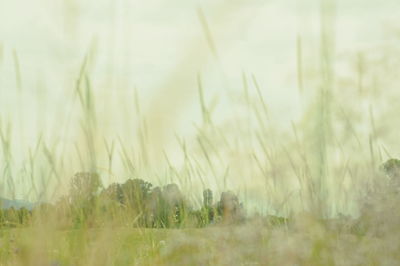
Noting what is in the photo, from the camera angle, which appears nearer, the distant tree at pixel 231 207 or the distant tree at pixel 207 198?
the distant tree at pixel 231 207

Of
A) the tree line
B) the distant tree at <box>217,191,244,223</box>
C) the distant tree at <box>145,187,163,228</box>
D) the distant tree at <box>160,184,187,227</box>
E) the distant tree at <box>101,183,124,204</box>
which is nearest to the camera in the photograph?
the tree line

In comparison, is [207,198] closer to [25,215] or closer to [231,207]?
[231,207]

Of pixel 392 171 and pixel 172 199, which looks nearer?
pixel 172 199

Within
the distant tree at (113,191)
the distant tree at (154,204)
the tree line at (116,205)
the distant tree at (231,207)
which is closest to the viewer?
the tree line at (116,205)

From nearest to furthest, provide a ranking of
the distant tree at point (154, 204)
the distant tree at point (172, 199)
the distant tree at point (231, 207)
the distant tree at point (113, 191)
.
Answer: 1. the distant tree at point (113, 191)
2. the distant tree at point (231, 207)
3. the distant tree at point (172, 199)
4. the distant tree at point (154, 204)

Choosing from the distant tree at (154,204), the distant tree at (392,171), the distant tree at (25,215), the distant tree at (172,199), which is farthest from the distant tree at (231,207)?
the distant tree at (25,215)

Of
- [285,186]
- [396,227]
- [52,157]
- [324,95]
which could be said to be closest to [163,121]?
[52,157]

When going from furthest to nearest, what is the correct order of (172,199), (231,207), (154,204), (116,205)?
1. (154,204)
2. (172,199)
3. (231,207)
4. (116,205)

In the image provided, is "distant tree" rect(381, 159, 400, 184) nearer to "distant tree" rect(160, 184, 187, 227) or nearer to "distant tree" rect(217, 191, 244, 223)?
"distant tree" rect(217, 191, 244, 223)

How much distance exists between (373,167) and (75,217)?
157cm

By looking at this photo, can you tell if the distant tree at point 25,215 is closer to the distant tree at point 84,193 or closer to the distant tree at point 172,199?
the distant tree at point 84,193

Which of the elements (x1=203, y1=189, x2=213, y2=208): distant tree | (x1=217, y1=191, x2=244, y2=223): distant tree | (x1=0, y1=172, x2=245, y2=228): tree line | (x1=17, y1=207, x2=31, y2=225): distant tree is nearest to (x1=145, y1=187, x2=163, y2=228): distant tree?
(x1=0, y1=172, x2=245, y2=228): tree line

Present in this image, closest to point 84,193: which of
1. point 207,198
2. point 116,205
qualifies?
point 116,205

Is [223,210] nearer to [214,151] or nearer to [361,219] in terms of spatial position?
[214,151]
